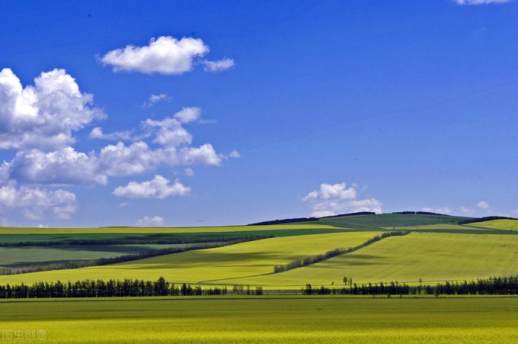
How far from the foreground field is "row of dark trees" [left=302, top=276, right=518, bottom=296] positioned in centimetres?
751

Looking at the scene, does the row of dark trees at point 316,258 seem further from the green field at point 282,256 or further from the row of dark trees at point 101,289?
the row of dark trees at point 101,289

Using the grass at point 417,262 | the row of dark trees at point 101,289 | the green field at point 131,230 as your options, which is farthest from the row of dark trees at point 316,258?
the green field at point 131,230

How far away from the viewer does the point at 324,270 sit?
104 m

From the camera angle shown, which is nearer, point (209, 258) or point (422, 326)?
point (422, 326)

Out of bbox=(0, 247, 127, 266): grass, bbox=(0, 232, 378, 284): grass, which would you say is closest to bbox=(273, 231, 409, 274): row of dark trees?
bbox=(0, 232, 378, 284): grass

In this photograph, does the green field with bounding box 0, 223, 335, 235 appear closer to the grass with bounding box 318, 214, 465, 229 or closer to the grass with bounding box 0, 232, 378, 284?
the grass with bounding box 318, 214, 465, 229

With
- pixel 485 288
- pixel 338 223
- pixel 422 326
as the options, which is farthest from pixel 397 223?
pixel 422 326

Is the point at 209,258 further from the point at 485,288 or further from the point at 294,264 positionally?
the point at 485,288

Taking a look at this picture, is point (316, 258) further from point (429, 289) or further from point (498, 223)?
point (498, 223)

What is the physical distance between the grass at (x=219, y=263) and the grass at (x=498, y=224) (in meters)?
36.8

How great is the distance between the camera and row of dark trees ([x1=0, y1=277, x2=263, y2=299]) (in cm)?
8725

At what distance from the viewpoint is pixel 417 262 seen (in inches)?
4432

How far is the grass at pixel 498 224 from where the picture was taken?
571 ft

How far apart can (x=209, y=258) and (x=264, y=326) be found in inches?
2811
